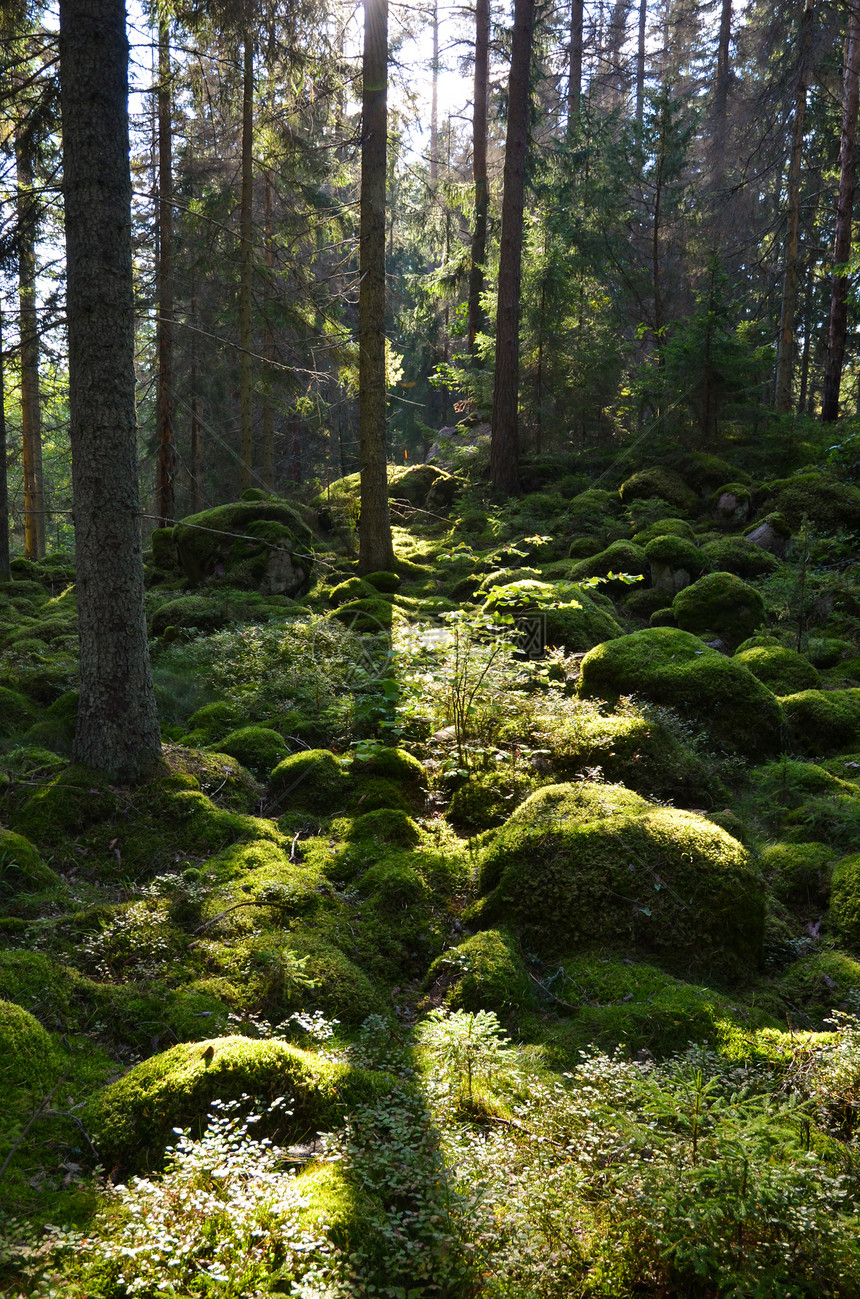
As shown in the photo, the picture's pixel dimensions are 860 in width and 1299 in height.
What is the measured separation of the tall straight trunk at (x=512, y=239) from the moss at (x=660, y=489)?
9.80ft

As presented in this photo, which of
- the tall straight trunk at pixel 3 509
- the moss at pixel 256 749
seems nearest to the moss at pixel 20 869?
the moss at pixel 256 749

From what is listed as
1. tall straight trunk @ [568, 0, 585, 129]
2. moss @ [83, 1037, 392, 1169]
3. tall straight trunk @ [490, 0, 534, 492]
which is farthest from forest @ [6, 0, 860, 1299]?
tall straight trunk @ [568, 0, 585, 129]

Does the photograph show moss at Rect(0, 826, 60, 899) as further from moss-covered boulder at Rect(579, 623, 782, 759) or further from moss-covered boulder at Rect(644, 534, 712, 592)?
moss-covered boulder at Rect(644, 534, 712, 592)

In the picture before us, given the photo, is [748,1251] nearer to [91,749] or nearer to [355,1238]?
[355,1238]

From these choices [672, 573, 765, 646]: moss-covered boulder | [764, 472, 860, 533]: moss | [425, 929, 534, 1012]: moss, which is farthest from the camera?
[764, 472, 860, 533]: moss

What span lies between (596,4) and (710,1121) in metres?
32.1

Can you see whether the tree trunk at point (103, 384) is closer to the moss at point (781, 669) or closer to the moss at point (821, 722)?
the moss at point (821, 722)

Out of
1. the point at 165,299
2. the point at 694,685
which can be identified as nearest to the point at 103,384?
the point at 694,685

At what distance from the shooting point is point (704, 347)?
14.3 m

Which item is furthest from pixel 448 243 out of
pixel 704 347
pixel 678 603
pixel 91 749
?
pixel 91 749

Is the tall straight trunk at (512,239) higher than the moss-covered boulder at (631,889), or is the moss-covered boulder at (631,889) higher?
the tall straight trunk at (512,239)

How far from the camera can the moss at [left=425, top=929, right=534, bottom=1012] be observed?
12.5ft

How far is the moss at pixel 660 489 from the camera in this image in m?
14.3

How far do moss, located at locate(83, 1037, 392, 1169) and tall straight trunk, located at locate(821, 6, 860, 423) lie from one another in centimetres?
1802
